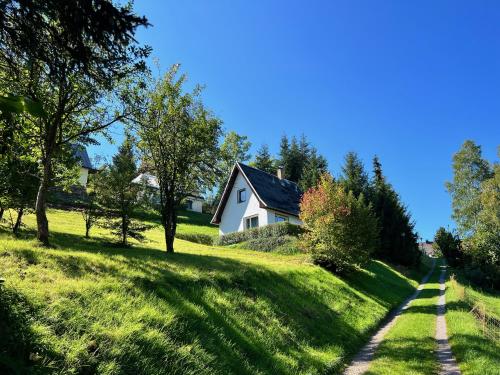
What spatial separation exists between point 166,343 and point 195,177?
45.1 feet

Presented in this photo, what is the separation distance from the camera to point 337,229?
2164cm

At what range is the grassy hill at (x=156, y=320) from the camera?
5.49 m

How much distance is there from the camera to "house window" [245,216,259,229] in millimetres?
36578

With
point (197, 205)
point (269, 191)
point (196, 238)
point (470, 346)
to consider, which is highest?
point (269, 191)

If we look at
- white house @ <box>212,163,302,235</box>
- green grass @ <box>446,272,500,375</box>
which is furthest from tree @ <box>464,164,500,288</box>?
green grass @ <box>446,272,500,375</box>

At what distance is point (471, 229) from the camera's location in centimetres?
4569

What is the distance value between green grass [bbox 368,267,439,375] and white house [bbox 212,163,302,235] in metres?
19.2

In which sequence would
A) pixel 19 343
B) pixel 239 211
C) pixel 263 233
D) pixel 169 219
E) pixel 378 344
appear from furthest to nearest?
pixel 239 211
pixel 263 233
pixel 169 219
pixel 378 344
pixel 19 343

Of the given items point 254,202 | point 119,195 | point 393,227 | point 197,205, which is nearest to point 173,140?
point 119,195

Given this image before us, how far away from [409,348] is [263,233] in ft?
70.9

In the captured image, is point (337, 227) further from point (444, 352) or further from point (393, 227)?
point (393, 227)

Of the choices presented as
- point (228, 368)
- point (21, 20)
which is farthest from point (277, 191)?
point (21, 20)


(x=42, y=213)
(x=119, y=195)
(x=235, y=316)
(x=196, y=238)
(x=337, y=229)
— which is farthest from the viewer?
(x=196, y=238)

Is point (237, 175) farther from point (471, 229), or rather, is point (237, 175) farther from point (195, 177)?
point (471, 229)
